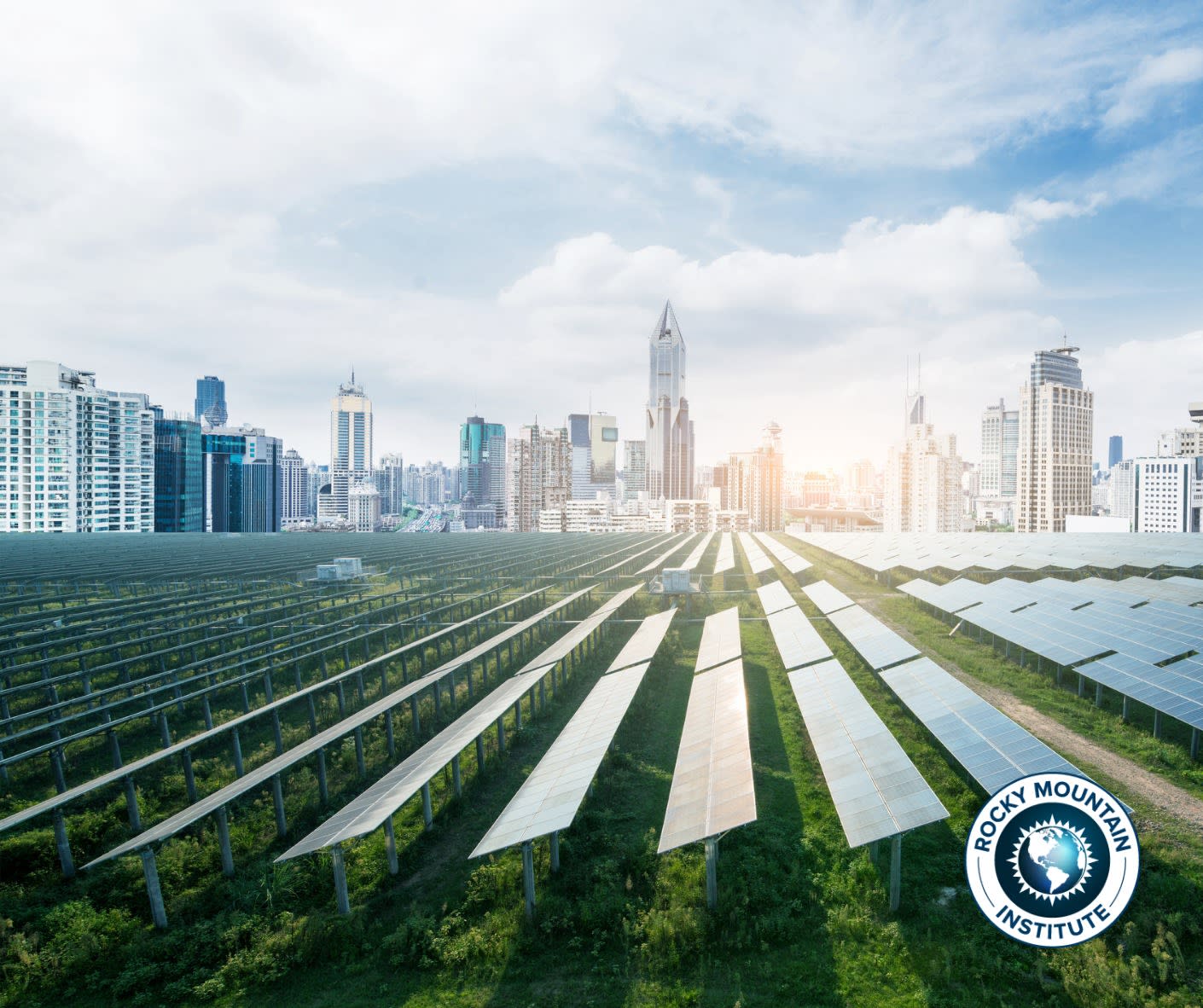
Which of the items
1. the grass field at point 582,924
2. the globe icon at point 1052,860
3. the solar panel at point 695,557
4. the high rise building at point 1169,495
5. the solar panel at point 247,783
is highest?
the high rise building at point 1169,495

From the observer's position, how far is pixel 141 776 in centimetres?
1642

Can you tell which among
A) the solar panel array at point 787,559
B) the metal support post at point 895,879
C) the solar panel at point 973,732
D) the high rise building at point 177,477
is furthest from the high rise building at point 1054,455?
the high rise building at point 177,477

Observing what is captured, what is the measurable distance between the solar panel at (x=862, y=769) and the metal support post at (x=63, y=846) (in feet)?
48.8

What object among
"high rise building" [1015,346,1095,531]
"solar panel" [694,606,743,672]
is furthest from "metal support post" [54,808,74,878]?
"high rise building" [1015,346,1095,531]

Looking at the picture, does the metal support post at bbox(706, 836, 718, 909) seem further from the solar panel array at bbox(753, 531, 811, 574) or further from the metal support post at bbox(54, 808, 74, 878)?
the solar panel array at bbox(753, 531, 811, 574)

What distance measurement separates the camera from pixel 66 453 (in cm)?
12125

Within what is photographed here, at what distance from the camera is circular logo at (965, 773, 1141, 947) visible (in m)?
7.95

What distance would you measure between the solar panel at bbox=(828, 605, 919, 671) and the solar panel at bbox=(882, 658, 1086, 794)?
1.90 metres

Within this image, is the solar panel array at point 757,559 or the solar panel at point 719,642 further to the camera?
the solar panel array at point 757,559

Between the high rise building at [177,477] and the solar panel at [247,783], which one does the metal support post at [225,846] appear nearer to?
the solar panel at [247,783]

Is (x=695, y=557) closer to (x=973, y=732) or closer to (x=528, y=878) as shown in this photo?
(x=973, y=732)

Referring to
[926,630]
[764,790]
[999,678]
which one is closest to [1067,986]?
[764,790]

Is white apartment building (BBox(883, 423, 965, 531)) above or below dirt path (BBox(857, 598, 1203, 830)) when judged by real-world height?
above

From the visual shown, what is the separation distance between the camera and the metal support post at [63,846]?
12.3 meters
